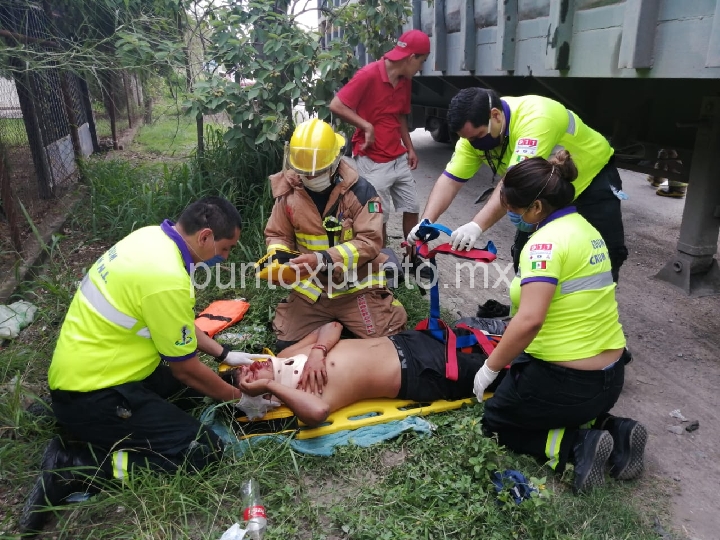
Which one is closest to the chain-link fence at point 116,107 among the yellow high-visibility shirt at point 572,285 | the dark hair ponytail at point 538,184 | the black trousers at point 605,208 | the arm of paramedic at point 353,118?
the arm of paramedic at point 353,118

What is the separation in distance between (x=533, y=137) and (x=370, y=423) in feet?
5.07

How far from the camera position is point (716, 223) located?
12.2ft

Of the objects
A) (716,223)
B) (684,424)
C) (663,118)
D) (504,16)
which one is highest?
(504,16)

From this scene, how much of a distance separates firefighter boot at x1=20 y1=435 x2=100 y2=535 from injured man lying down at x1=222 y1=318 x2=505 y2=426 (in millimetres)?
667

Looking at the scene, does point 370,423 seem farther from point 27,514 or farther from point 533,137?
point 533,137

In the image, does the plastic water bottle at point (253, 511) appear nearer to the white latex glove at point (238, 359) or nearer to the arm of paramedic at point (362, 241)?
the white latex glove at point (238, 359)

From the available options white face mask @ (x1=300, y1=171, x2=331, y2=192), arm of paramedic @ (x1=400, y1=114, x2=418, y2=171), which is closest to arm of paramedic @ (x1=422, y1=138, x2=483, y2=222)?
white face mask @ (x1=300, y1=171, x2=331, y2=192)

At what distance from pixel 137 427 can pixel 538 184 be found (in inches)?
70.9

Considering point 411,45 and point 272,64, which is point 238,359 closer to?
point 411,45

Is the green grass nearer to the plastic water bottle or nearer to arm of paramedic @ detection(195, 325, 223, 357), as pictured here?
the plastic water bottle

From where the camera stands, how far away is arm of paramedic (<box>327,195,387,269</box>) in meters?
→ 2.85

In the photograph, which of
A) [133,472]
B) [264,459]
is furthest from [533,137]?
[133,472]

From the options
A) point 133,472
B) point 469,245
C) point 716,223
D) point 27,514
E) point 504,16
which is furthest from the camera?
point 504,16

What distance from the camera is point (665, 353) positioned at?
3172 millimetres
